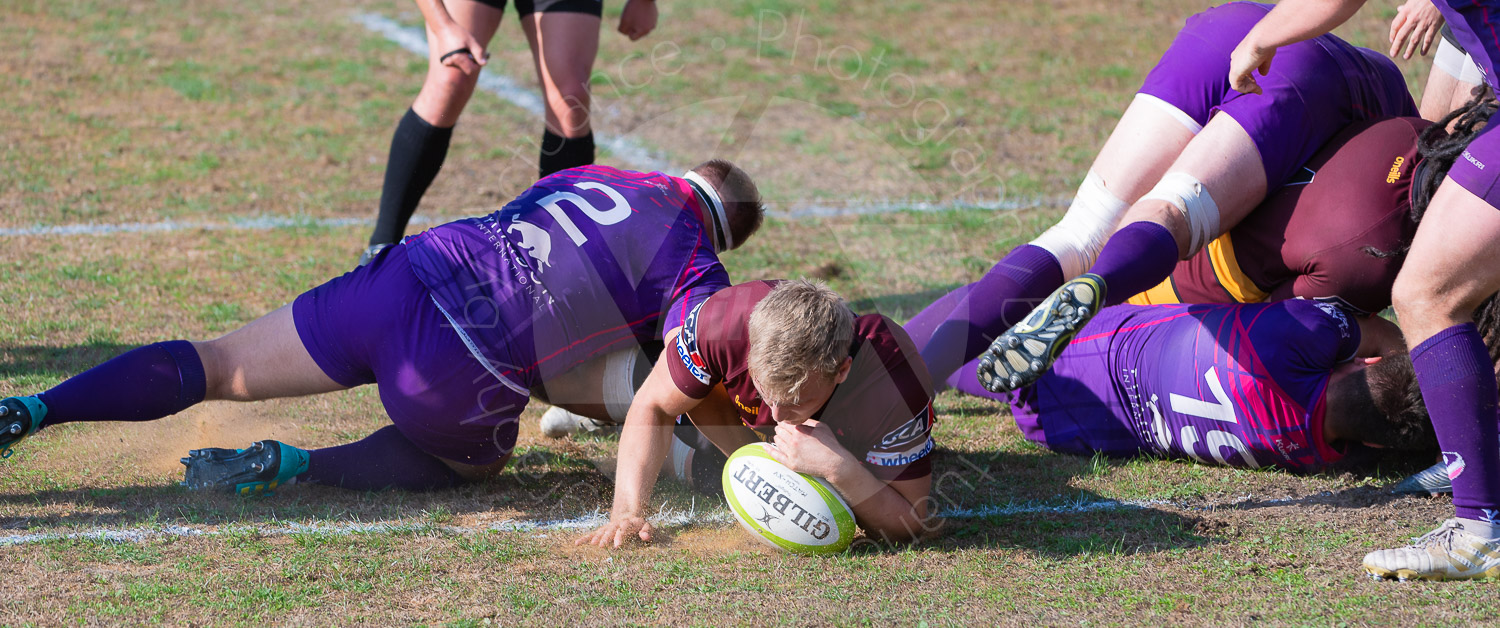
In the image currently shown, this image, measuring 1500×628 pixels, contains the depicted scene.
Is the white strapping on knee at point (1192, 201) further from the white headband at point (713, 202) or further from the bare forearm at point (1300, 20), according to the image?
the white headband at point (713, 202)

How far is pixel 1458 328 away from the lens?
3020 millimetres

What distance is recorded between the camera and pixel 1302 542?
11.0ft

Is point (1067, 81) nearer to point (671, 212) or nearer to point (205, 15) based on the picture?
point (671, 212)

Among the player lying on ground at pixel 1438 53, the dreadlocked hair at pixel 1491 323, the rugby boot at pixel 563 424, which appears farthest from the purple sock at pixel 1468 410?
the rugby boot at pixel 563 424

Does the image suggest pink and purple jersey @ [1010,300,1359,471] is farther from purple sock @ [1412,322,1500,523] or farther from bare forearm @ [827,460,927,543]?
bare forearm @ [827,460,927,543]

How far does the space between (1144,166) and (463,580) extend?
2448 mm

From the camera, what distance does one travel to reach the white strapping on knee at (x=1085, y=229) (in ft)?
12.0

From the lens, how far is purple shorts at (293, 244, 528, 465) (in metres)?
3.45

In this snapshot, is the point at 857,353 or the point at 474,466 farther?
the point at 474,466

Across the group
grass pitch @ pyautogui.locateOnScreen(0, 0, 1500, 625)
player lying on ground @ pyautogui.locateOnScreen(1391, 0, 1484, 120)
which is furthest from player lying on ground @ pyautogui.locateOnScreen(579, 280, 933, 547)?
player lying on ground @ pyautogui.locateOnScreen(1391, 0, 1484, 120)

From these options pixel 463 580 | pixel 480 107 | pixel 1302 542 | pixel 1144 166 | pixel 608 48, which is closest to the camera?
pixel 463 580

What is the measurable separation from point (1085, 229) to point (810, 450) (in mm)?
1267

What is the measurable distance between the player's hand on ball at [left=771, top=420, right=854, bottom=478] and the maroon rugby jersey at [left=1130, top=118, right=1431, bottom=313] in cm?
170

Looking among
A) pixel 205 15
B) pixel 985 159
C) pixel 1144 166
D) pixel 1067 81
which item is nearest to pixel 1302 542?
pixel 1144 166
